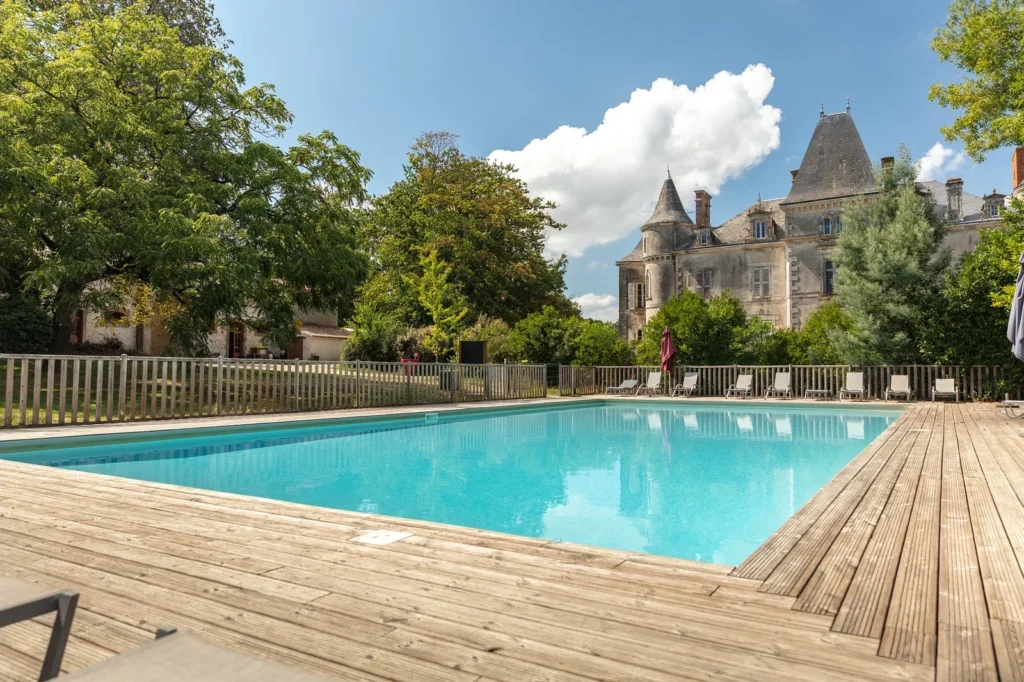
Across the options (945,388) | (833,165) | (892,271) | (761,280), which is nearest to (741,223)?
(761,280)

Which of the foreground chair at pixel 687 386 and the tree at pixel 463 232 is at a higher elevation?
the tree at pixel 463 232

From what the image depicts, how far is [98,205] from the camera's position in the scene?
12.7 meters

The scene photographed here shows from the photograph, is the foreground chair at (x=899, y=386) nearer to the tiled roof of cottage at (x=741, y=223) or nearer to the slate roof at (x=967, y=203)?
the slate roof at (x=967, y=203)

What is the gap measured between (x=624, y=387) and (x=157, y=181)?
14.2 metres

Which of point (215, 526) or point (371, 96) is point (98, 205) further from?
point (215, 526)

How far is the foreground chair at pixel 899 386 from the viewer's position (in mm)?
16875

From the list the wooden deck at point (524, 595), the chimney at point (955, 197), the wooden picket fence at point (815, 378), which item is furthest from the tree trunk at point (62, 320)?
the chimney at point (955, 197)

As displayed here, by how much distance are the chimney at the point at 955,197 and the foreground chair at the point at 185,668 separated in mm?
36693

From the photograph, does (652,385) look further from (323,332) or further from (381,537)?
(323,332)

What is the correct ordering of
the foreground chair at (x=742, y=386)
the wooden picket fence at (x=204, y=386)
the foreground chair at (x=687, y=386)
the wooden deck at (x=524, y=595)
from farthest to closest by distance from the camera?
the foreground chair at (x=687, y=386)
the foreground chair at (x=742, y=386)
the wooden picket fence at (x=204, y=386)
the wooden deck at (x=524, y=595)

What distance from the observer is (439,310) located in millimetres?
24016

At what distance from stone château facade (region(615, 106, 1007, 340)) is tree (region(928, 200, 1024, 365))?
11820 millimetres

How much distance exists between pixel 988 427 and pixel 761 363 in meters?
11.7

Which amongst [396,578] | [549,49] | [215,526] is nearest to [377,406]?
[549,49]
